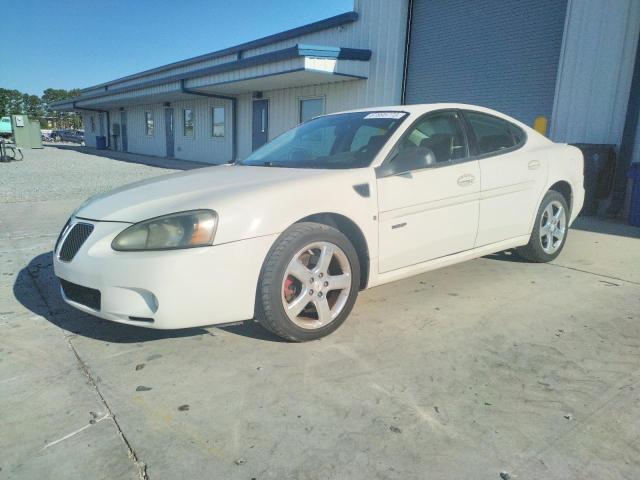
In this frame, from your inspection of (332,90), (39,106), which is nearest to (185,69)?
(332,90)

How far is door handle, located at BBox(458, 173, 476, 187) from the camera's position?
349cm

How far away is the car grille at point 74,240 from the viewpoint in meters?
2.73

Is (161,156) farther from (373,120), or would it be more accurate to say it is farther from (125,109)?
(373,120)

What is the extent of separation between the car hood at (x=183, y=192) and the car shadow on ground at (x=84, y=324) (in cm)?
73

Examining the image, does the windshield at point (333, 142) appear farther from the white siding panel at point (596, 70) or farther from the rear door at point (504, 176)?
the white siding panel at point (596, 70)

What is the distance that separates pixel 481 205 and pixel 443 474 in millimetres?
2319

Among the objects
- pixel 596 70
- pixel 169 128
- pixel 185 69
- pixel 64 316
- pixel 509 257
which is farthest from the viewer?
pixel 169 128

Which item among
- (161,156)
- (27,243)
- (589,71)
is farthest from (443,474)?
(161,156)

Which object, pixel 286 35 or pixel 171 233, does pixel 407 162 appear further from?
pixel 286 35

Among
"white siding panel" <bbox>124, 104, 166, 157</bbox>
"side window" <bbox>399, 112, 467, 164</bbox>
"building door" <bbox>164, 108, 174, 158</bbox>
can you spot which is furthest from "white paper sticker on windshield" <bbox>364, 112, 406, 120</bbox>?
"white siding panel" <bbox>124, 104, 166, 157</bbox>

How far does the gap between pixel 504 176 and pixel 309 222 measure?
1.87 metres

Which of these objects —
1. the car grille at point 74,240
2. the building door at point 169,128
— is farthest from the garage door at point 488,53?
the building door at point 169,128

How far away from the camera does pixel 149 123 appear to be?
25609mm

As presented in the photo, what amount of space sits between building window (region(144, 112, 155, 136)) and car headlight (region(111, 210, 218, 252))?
2455cm
